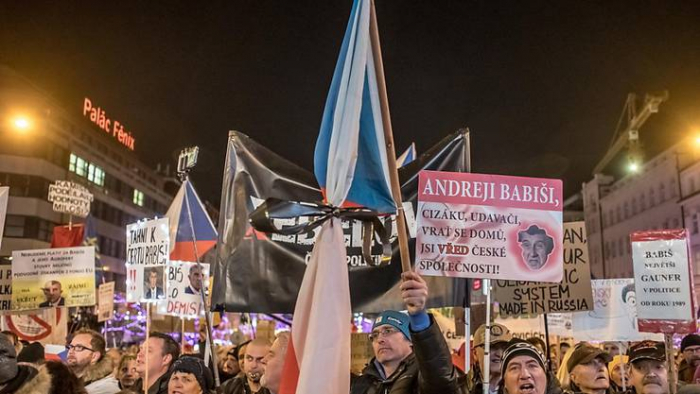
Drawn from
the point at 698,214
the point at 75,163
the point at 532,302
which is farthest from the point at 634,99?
the point at 532,302

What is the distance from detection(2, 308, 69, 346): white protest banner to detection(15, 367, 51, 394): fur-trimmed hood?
25.4ft

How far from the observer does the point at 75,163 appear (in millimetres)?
57062

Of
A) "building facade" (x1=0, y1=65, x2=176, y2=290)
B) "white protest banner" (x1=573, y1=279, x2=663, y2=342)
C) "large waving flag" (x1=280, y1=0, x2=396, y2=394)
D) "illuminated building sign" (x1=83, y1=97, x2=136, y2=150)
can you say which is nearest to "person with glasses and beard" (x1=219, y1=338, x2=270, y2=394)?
"large waving flag" (x1=280, y1=0, x2=396, y2=394)

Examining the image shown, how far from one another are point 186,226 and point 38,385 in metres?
6.01

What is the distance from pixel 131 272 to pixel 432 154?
13.5 ft

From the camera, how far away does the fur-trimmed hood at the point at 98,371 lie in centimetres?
765

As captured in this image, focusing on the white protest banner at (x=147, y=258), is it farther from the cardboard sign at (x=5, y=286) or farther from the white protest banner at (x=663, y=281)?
the white protest banner at (x=663, y=281)

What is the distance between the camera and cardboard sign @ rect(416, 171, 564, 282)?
5.26 m

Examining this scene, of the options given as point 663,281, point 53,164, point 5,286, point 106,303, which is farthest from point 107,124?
point 663,281

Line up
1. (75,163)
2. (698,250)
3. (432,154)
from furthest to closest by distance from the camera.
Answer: (75,163), (698,250), (432,154)

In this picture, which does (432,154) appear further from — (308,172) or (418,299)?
(418,299)

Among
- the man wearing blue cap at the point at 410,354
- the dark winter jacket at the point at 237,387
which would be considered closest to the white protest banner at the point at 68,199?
the dark winter jacket at the point at 237,387

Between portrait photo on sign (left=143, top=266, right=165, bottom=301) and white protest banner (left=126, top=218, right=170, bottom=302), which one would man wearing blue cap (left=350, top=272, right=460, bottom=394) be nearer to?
white protest banner (left=126, top=218, right=170, bottom=302)

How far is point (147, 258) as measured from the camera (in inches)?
322
